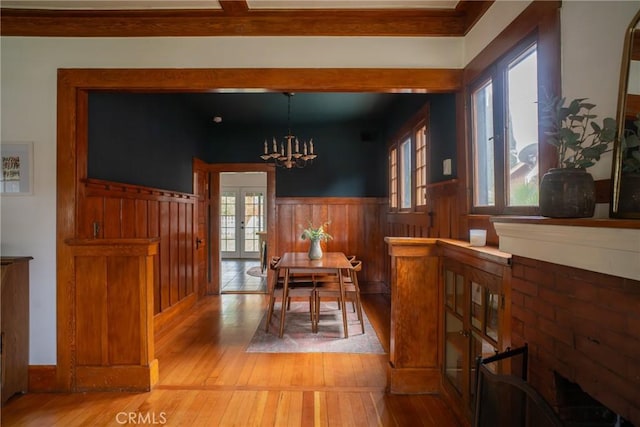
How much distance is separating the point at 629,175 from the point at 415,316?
63.1 inches

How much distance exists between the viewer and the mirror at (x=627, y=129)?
43.6 inches

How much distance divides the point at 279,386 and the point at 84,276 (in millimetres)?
1595

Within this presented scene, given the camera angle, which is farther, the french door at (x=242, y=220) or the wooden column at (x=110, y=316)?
the french door at (x=242, y=220)

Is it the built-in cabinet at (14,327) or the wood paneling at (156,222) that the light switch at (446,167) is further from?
the built-in cabinet at (14,327)

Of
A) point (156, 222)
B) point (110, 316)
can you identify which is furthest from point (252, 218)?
point (110, 316)

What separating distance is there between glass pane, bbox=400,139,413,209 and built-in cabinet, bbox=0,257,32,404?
371 cm

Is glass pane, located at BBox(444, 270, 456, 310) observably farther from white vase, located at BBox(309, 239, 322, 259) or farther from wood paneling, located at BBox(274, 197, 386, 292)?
wood paneling, located at BBox(274, 197, 386, 292)

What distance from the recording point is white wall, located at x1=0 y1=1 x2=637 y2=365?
95.9 inches

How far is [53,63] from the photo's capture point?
8.07ft

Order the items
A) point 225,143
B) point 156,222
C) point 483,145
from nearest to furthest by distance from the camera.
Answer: point 483,145 → point 156,222 → point 225,143

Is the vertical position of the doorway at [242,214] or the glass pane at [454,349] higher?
the doorway at [242,214]

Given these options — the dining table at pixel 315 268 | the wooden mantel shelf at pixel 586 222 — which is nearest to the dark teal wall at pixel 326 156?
the dining table at pixel 315 268

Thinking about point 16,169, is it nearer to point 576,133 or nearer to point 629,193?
point 576,133

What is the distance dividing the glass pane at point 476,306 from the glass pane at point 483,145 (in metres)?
0.60
